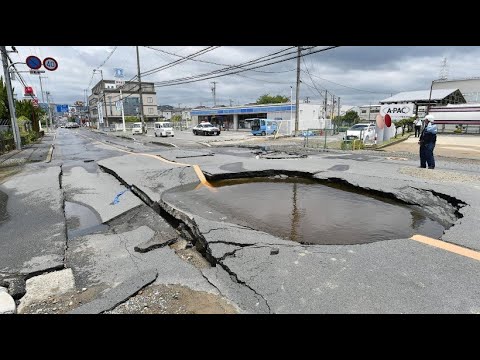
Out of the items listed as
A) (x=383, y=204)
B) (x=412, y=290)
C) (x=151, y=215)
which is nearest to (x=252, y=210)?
(x=151, y=215)

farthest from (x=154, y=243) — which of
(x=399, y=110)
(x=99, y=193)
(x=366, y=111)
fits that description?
(x=366, y=111)

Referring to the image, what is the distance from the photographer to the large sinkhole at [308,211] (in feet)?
15.7

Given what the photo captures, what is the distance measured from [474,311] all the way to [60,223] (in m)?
6.26

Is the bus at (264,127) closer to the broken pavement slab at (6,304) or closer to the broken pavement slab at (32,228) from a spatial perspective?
the broken pavement slab at (32,228)

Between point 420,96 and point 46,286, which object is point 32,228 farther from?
point 420,96

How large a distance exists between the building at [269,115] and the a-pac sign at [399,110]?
8.25m

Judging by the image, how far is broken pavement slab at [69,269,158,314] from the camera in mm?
2775

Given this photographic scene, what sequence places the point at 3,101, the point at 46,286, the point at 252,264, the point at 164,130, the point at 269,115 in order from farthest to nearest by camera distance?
1. the point at 269,115
2. the point at 164,130
3. the point at 3,101
4. the point at 252,264
5. the point at 46,286

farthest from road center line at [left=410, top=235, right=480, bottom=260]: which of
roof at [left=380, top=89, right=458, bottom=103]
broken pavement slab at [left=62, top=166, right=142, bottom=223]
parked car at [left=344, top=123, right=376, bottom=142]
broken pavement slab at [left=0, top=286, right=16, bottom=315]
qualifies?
roof at [left=380, top=89, right=458, bottom=103]

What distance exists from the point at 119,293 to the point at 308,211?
4.12 m

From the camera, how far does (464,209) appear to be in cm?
525

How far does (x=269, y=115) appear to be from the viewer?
137ft
